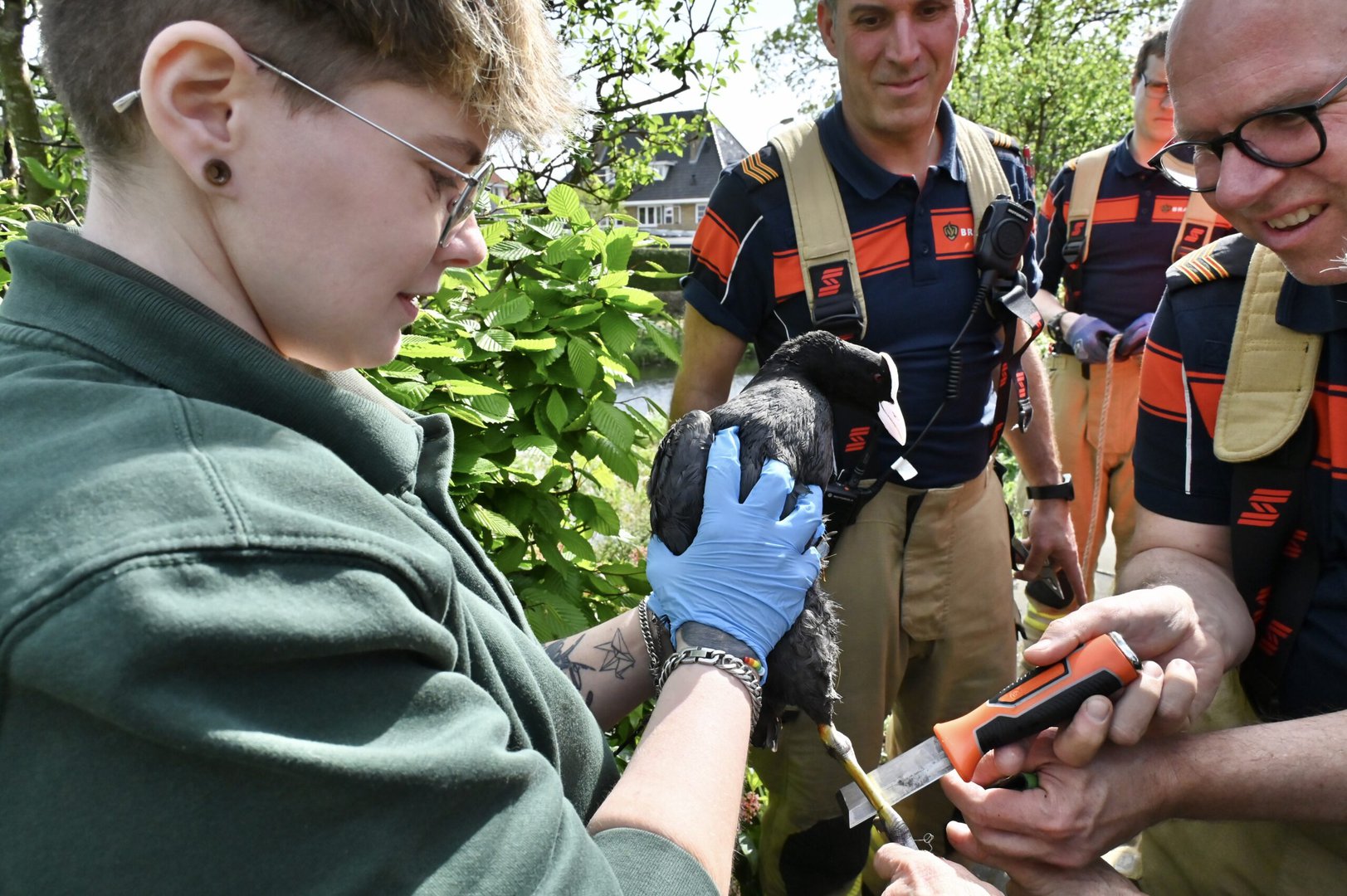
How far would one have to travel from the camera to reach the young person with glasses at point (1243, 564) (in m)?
1.82

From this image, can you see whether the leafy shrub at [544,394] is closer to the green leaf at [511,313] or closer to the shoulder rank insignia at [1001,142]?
the green leaf at [511,313]

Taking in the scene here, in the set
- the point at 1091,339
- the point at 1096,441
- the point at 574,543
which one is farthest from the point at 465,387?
the point at 1096,441

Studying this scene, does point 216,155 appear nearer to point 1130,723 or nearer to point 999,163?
point 1130,723

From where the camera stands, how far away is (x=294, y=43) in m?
1.00

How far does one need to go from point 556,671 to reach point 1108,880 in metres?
1.37

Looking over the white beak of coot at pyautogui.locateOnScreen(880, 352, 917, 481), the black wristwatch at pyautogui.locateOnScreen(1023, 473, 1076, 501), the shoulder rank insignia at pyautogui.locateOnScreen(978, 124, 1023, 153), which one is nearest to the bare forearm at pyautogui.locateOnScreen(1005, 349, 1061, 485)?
the black wristwatch at pyautogui.locateOnScreen(1023, 473, 1076, 501)

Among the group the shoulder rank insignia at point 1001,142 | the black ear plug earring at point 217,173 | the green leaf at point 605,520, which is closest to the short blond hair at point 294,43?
the black ear plug earring at point 217,173

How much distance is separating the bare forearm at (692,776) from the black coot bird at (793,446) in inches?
19.0

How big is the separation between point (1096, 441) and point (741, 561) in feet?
13.4

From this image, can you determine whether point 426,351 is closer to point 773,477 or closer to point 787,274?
point 773,477

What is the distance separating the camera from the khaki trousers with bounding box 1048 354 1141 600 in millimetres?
Result: 5047

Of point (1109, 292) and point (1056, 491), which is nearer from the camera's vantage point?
point (1056, 491)

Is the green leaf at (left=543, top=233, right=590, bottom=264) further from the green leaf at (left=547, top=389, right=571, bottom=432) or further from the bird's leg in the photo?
the bird's leg

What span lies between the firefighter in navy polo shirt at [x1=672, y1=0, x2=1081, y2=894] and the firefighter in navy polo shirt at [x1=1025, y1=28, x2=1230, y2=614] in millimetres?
2090
